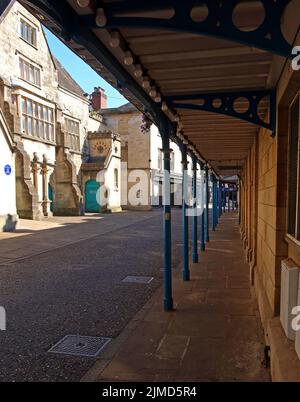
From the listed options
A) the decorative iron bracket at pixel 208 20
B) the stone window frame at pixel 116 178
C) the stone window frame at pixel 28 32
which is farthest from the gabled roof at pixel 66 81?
the decorative iron bracket at pixel 208 20

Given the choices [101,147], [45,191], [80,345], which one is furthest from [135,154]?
[80,345]

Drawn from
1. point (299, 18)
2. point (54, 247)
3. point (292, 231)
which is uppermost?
point (299, 18)

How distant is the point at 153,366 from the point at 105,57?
307cm

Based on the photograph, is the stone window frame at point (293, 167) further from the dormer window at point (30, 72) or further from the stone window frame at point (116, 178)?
the stone window frame at point (116, 178)

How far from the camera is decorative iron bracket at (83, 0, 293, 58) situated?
2143 mm

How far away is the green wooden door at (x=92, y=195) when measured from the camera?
93.9 ft

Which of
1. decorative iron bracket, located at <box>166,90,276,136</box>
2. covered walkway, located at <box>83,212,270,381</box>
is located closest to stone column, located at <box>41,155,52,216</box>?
covered walkway, located at <box>83,212,270,381</box>

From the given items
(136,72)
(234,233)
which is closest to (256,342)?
(136,72)

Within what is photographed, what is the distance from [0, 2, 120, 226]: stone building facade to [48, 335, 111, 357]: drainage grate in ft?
44.2

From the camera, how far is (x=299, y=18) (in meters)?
2.31

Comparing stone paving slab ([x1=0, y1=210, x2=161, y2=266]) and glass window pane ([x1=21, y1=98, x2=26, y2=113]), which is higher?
glass window pane ([x1=21, y1=98, x2=26, y2=113])

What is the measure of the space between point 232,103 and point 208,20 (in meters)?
2.24

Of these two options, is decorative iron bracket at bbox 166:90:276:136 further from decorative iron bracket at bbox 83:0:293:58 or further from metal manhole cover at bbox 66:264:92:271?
metal manhole cover at bbox 66:264:92:271
